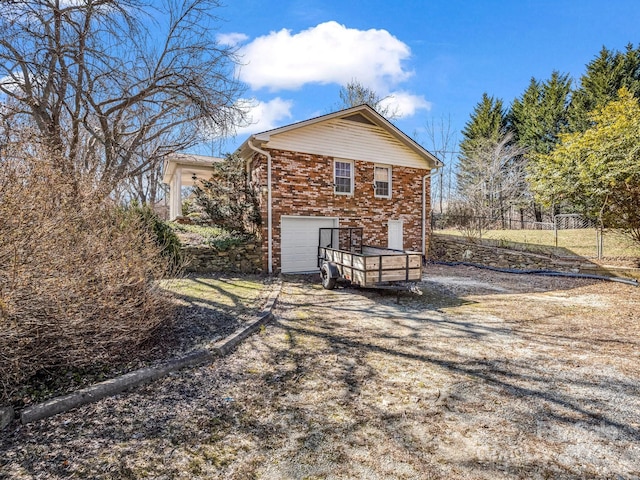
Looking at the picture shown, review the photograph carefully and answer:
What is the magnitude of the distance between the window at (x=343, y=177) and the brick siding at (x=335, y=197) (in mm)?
203

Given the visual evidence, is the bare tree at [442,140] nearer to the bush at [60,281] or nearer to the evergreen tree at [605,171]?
the evergreen tree at [605,171]

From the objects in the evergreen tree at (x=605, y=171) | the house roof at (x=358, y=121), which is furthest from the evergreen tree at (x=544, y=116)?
the house roof at (x=358, y=121)

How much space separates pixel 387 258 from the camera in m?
7.40

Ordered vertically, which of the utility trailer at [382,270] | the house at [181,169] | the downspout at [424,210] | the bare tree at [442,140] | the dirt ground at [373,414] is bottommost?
the dirt ground at [373,414]

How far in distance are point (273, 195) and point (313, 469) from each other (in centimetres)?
914

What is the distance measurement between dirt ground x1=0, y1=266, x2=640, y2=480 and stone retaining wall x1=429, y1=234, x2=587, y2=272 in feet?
25.1

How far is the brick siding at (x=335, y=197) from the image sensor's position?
35.6 feet

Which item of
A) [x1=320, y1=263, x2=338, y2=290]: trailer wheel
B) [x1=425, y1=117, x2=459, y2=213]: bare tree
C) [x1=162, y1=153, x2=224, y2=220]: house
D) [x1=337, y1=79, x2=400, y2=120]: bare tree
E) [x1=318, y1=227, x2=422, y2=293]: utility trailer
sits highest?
[x1=337, y1=79, x2=400, y2=120]: bare tree

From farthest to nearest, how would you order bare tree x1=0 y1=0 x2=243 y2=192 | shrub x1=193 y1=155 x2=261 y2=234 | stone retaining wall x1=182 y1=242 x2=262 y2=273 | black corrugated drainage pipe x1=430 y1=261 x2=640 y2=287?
shrub x1=193 y1=155 x2=261 y2=234, stone retaining wall x1=182 y1=242 x2=262 y2=273, black corrugated drainage pipe x1=430 y1=261 x2=640 y2=287, bare tree x1=0 y1=0 x2=243 y2=192

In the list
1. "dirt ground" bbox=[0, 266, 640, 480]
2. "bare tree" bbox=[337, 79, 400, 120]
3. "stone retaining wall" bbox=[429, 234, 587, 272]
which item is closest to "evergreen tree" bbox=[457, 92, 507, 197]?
"bare tree" bbox=[337, 79, 400, 120]

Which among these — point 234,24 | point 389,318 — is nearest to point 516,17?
point 234,24

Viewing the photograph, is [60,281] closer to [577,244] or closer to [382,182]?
[382,182]

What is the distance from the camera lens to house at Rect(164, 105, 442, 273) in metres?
10.8

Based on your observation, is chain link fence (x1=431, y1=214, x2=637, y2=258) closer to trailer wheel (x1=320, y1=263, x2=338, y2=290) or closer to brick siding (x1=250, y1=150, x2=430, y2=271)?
brick siding (x1=250, y1=150, x2=430, y2=271)
